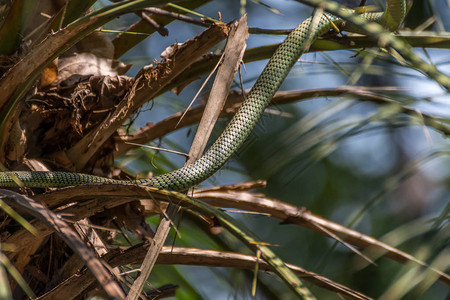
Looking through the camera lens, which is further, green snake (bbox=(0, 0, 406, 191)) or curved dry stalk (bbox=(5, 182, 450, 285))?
green snake (bbox=(0, 0, 406, 191))

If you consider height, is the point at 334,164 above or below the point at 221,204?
below

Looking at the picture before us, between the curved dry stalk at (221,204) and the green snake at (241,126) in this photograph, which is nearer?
the curved dry stalk at (221,204)

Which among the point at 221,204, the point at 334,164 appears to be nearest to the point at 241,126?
the point at 221,204

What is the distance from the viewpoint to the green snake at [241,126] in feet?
4.90

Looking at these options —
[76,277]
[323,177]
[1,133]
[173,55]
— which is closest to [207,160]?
[173,55]

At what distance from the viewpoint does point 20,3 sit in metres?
1.52

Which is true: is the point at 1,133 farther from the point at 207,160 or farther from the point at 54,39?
the point at 207,160

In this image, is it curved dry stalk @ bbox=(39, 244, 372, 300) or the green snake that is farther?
the green snake

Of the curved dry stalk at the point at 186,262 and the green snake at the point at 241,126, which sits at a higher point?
the green snake at the point at 241,126

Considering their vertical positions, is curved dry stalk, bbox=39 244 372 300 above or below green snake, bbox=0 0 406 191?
below

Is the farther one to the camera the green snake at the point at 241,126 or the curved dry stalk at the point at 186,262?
the green snake at the point at 241,126

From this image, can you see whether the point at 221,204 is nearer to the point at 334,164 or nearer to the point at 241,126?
the point at 241,126

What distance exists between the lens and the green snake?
149cm

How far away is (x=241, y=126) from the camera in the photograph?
5.54 feet
